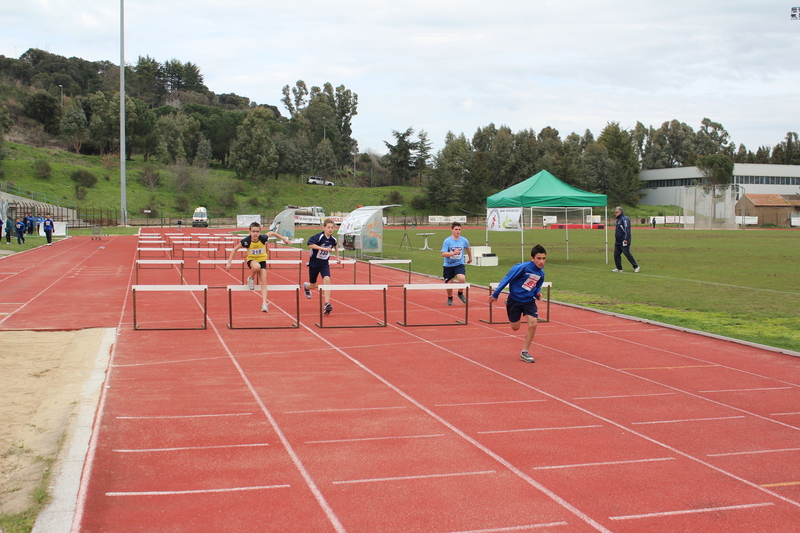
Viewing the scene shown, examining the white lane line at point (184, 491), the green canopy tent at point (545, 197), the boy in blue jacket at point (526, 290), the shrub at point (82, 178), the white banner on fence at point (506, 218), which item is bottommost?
the white lane line at point (184, 491)

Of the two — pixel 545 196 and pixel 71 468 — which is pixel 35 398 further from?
pixel 545 196

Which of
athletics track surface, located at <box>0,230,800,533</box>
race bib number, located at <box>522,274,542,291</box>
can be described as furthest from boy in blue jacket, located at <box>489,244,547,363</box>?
athletics track surface, located at <box>0,230,800,533</box>

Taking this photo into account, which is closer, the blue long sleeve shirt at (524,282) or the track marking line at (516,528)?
the track marking line at (516,528)

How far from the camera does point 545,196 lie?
79.4ft

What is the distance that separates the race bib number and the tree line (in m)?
81.0

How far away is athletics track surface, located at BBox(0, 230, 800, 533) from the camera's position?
4.53 meters

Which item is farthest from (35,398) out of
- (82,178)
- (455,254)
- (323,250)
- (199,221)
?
(82,178)

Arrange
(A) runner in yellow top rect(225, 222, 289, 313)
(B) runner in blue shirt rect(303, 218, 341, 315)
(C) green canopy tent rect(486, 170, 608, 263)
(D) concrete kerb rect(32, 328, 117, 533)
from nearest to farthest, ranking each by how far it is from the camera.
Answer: (D) concrete kerb rect(32, 328, 117, 533) → (A) runner in yellow top rect(225, 222, 289, 313) → (B) runner in blue shirt rect(303, 218, 341, 315) → (C) green canopy tent rect(486, 170, 608, 263)

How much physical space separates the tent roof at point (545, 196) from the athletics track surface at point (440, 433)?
13.0m

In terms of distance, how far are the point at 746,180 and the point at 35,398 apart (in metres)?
106

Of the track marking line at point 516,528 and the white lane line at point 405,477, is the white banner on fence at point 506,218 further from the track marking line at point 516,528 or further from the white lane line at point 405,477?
the track marking line at point 516,528

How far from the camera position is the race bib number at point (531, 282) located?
9055 millimetres

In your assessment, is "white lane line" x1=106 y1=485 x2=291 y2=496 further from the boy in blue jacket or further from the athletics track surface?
the boy in blue jacket

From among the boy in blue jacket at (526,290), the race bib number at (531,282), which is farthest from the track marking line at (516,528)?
the race bib number at (531,282)
